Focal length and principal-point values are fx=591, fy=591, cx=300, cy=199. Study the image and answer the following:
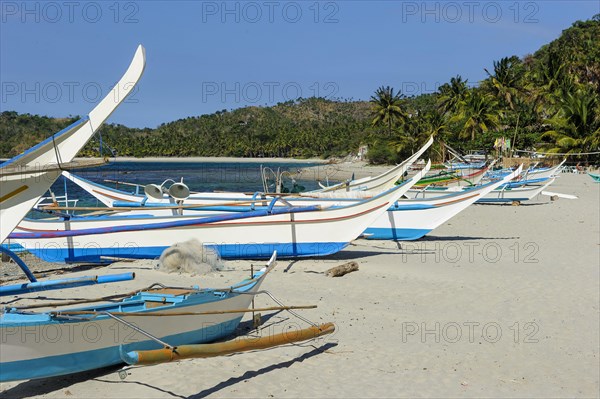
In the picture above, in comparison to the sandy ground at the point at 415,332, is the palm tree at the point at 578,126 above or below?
above

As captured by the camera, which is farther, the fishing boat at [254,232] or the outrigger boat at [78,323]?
the fishing boat at [254,232]

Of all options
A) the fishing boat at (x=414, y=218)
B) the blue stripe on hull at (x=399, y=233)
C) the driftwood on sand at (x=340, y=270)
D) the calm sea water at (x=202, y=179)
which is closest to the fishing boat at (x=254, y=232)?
the driftwood on sand at (x=340, y=270)

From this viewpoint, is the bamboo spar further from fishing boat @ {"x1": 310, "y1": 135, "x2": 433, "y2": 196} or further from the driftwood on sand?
fishing boat @ {"x1": 310, "y1": 135, "x2": 433, "y2": 196}

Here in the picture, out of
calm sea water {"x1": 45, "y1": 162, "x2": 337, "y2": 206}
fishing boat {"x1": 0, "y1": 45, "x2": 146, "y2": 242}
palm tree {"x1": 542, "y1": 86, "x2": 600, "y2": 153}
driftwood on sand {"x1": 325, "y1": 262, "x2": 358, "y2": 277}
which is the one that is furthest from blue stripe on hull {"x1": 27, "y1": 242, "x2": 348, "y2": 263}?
palm tree {"x1": 542, "y1": 86, "x2": 600, "y2": 153}

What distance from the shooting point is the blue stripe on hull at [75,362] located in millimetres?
5055

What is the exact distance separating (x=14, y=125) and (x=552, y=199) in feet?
371

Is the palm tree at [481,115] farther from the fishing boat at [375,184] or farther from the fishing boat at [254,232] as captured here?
the fishing boat at [254,232]

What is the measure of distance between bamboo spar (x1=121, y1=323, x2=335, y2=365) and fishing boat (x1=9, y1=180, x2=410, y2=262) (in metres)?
5.07

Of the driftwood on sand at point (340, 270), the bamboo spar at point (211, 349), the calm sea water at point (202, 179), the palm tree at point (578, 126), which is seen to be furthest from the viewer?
the palm tree at point (578, 126)

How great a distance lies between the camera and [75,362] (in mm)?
5445

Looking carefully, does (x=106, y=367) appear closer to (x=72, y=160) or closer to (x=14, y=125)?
(x=72, y=160)

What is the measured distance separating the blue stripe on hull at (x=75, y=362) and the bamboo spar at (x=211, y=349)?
0.14 meters

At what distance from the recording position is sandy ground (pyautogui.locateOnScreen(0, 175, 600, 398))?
588cm

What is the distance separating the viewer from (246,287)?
7.09 metres
